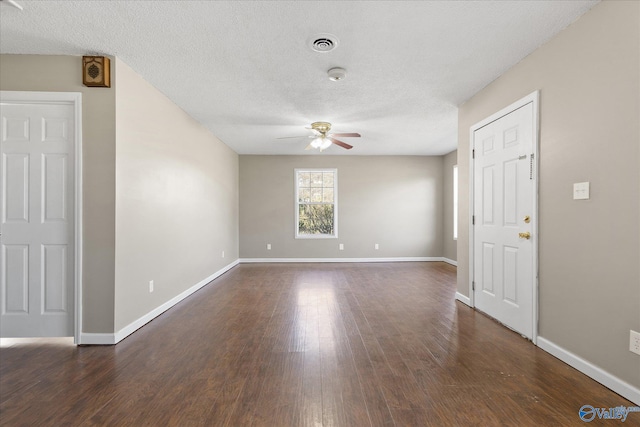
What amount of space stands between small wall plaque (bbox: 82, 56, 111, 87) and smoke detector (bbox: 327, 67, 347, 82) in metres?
1.98

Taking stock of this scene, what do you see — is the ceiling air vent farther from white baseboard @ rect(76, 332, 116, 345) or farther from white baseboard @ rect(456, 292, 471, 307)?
white baseboard @ rect(456, 292, 471, 307)

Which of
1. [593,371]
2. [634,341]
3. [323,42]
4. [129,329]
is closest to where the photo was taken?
[634,341]

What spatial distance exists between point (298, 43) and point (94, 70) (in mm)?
1781

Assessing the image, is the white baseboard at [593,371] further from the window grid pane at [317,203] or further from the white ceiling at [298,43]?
the window grid pane at [317,203]

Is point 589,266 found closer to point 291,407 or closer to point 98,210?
point 291,407

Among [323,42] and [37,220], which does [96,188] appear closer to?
[37,220]

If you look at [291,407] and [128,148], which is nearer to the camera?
[291,407]

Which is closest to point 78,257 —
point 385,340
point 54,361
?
point 54,361

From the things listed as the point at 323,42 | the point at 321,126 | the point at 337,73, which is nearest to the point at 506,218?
the point at 337,73

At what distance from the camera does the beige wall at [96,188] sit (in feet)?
8.66

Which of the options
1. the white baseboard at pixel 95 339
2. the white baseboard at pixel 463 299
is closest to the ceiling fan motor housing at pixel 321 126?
the white baseboard at pixel 463 299

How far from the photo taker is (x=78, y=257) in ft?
8.62

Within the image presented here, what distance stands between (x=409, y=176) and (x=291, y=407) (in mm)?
6298

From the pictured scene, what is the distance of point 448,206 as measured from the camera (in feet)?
22.9
